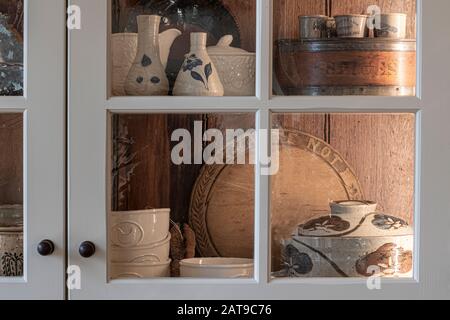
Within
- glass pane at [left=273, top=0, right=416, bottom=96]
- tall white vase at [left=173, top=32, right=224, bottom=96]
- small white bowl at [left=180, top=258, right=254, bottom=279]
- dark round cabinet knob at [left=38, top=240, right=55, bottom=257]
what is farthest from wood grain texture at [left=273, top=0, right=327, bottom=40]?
dark round cabinet knob at [left=38, top=240, right=55, bottom=257]

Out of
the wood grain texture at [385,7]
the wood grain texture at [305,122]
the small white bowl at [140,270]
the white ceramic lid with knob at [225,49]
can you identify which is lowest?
the small white bowl at [140,270]

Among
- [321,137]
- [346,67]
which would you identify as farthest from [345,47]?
[321,137]

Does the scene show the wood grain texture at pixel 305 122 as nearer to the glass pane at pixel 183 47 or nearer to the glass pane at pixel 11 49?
the glass pane at pixel 183 47

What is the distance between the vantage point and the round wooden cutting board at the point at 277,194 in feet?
3.65

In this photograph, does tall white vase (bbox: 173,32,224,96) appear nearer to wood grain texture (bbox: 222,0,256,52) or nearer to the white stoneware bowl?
wood grain texture (bbox: 222,0,256,52)

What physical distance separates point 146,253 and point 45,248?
14cm

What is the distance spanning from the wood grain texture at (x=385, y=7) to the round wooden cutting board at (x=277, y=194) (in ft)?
0.62

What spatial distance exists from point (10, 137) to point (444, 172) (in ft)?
2.00

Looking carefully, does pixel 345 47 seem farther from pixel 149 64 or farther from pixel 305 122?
pixel 149 64

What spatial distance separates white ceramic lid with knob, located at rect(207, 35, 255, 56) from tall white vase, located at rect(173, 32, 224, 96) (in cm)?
1

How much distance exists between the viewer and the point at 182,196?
3.71ft

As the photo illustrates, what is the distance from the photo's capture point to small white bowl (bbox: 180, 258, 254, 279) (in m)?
1.12

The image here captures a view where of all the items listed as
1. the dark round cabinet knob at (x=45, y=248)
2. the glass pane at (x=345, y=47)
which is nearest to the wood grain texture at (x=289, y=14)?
the glass pane at (x=345, y=47)

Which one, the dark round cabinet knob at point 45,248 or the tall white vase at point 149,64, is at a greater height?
the tall white vase at point 149,64
